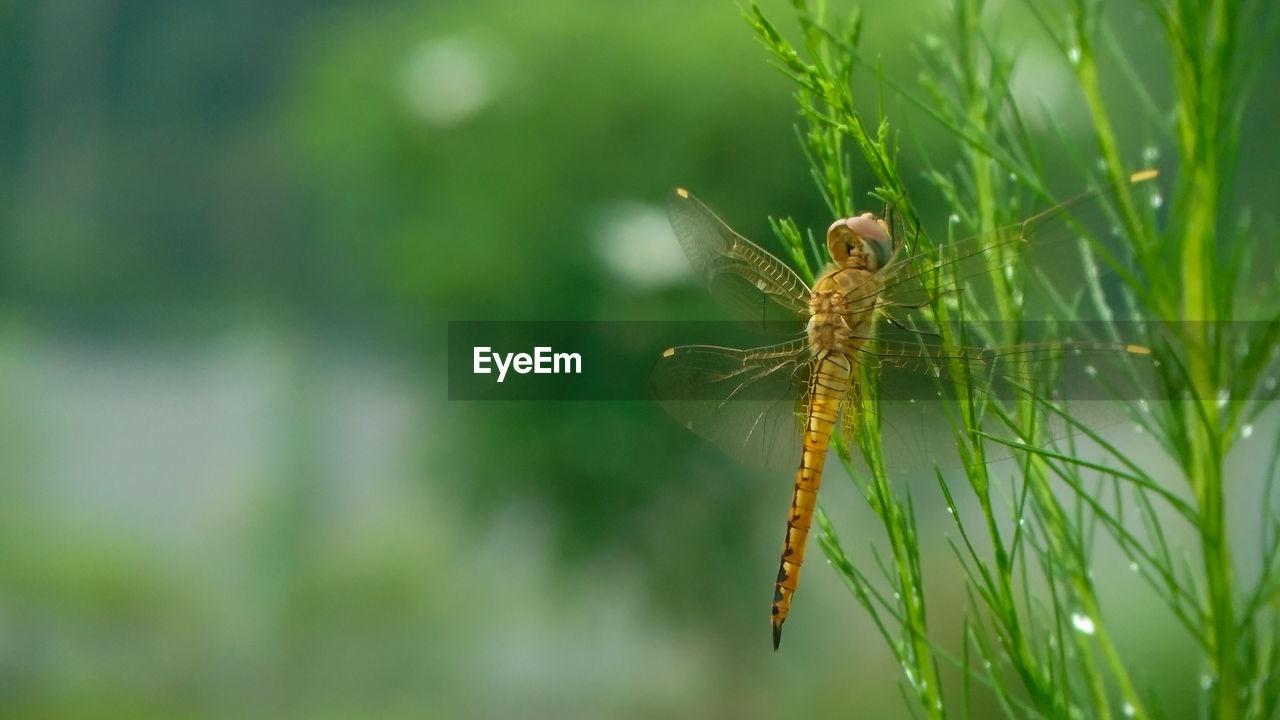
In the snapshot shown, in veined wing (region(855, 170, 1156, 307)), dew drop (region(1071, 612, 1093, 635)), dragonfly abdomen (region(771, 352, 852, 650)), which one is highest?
veined wing (region(855, 170, 1156, 307))

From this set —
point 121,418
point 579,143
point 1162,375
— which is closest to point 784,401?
point 1162,375

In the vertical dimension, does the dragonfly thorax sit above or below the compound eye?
below

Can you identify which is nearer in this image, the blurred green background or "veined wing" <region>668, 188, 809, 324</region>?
"veined wing" <region>668, 188, 809, 324</region>

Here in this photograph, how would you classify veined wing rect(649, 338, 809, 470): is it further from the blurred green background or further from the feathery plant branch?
the blurred green background

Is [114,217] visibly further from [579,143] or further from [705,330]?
[705,330]

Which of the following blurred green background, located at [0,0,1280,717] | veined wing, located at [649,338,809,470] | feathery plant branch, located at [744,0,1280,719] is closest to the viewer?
feathery plant branch, located at [744,0,1280,719]

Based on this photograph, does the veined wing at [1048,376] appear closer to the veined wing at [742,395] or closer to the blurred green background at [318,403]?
the veined wing at [742,395]

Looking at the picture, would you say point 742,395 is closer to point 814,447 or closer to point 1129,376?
point 814,447

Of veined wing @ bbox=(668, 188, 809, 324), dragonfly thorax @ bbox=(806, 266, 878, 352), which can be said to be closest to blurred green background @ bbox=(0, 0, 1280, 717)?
veined wing @ bbox=(668, 188, 809, 324)
